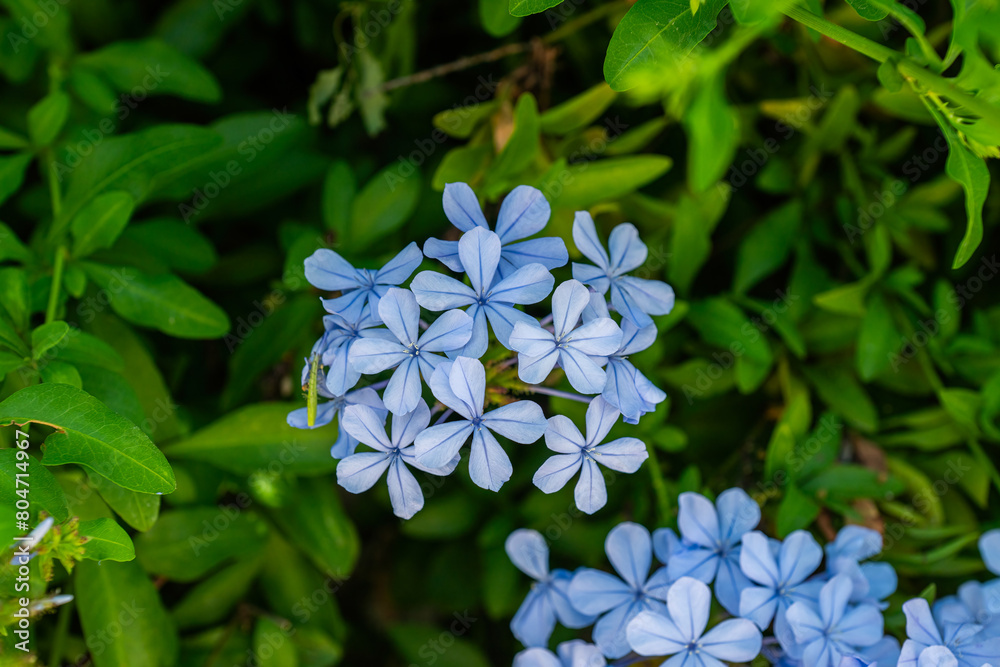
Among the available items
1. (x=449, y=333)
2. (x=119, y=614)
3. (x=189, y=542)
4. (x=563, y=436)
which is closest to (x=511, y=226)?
(x=449, y=333)

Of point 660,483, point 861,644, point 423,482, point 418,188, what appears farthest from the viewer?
point 423,482

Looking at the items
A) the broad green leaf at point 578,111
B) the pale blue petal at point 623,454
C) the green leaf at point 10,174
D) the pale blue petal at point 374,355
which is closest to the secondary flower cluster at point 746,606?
the pale blue petal at point 623,454

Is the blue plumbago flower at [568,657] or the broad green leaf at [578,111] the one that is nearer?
the blue plumbago flower at [568,657]

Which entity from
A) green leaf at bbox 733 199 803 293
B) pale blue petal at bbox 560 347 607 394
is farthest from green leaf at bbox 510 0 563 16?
green leaf at bbox 733 199 803 293

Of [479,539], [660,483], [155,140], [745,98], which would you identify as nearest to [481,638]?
[479,539]

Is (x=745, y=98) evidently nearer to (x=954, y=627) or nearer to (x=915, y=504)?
(x=915, y=504)

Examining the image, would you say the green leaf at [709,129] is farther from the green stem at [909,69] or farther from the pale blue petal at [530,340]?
the pale blue petal at [530,340]

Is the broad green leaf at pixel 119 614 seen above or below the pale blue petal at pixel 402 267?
below
